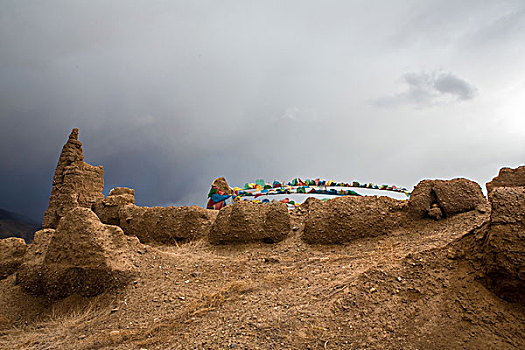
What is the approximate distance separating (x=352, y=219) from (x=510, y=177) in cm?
539

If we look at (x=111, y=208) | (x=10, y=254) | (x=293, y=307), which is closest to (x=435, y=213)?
(x=293, y=307)

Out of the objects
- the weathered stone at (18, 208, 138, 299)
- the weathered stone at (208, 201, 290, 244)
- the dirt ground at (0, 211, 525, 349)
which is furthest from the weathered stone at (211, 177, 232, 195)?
the weathered stone at (18, 208, 138, 299)

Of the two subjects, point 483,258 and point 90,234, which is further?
point 90,234

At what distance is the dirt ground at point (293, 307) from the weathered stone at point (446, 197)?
1.20ft

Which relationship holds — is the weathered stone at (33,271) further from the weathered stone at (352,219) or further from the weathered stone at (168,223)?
the weathered stone at (352,219)

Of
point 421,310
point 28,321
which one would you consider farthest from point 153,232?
point 421,310

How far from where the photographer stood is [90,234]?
5.85 meters

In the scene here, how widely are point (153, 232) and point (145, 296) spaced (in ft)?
14.6

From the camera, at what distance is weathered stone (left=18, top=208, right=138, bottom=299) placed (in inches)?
224

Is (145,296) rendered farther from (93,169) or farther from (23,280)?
(93,169)

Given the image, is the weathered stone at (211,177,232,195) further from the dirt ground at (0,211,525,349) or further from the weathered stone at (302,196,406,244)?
the dirt ground at (0,211,525,349)

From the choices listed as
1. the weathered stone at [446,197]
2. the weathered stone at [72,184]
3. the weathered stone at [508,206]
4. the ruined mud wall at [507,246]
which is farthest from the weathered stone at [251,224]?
the weathered stone at [72,184]

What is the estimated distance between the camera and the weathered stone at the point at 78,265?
5699mm

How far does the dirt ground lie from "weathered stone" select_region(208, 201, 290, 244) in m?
1.37
